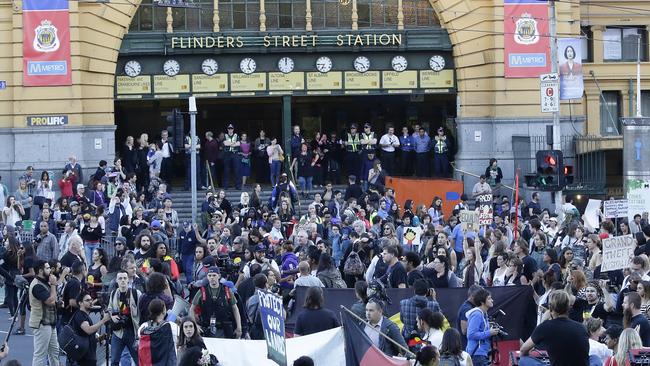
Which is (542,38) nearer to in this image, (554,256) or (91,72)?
(91,72)

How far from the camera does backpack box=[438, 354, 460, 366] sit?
13.9 m

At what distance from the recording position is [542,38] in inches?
1515

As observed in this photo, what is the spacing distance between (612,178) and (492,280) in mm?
22085

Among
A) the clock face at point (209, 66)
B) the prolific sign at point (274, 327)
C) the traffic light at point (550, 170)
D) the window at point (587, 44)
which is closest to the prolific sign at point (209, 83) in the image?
the clock face at point (209, 66)

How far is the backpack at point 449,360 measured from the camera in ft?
45.6

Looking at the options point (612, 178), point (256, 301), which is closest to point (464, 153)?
point (612, 178)

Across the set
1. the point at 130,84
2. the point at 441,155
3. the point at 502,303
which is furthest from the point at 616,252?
the point at 130,84

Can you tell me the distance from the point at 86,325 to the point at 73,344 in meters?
0.28

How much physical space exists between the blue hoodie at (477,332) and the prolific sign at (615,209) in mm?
11553

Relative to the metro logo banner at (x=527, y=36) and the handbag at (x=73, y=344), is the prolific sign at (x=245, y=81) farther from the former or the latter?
the handbag at (x=73, y=344)

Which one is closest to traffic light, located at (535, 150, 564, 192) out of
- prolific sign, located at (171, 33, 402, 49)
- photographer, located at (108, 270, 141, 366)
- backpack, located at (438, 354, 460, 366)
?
prolific sign, located at (171, 33, 402, 49)

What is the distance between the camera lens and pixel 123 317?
59.5 feet

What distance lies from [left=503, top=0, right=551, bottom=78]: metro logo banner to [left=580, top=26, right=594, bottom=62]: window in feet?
12.9

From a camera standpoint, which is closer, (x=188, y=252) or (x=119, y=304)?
(x=119, y=304)
